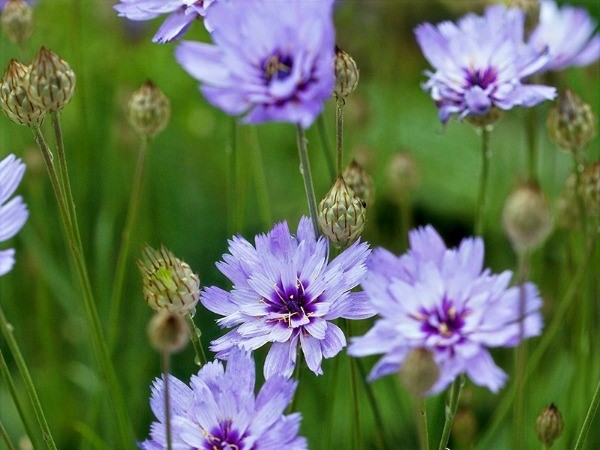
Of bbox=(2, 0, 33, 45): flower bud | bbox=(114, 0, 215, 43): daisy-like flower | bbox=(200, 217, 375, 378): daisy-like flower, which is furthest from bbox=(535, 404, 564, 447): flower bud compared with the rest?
bbox=(2, 0, 33, 45): flower bud

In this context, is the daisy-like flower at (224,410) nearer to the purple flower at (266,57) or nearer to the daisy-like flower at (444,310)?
the daisy-like flower at (444,310)

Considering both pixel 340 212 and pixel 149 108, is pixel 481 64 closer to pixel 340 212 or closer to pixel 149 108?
pixel 340 212

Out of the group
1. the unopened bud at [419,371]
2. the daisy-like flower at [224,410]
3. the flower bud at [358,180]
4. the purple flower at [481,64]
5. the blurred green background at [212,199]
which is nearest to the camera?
the unopened bud at [419,371]

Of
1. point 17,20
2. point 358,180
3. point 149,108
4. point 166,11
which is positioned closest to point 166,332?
point 166,11

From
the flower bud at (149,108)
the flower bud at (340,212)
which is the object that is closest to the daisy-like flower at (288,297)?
the flower bud at (340,212)

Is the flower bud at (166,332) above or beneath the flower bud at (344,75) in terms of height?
beneath

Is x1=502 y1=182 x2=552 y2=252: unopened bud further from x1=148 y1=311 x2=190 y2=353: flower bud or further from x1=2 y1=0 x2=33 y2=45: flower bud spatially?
x1=2 y1=0 x2=33 y2=45: flower bud

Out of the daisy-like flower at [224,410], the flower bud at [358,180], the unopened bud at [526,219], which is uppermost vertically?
the unopened bud at [526,219]
